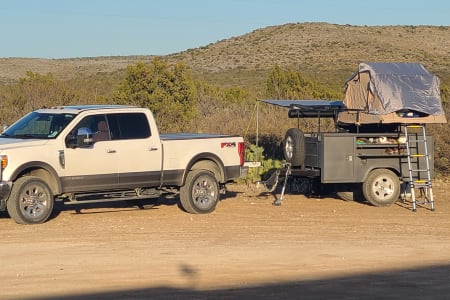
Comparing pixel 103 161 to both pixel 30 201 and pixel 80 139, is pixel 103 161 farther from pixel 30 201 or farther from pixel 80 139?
pixel 30 201

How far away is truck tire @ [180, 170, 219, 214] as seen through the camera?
17094mm

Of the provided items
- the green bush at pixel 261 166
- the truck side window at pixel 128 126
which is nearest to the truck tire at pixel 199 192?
the truck side window at pixel 128 126

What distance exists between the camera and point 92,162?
630 inches

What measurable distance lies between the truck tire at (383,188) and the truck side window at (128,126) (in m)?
4.72

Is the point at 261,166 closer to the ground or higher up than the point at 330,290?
higher up

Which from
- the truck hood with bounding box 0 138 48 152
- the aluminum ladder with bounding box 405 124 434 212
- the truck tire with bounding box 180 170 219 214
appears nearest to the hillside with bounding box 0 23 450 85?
the aluminum ladder with bounding box 405 124 434 212

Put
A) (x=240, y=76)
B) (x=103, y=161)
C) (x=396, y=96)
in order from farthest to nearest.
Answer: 1. (x=240, y=76)
2. (x=396, y=96)
3. (x=103, y=161)

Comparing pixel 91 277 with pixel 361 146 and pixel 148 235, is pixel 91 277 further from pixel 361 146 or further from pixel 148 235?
pixel 361 146

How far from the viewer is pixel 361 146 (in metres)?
Result: 18.3

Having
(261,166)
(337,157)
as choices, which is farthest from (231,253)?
(261,166)

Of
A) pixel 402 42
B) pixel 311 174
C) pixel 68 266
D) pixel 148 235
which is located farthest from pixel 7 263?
pixel 402 42

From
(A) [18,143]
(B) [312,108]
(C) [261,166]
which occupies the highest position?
(B) [312,108]

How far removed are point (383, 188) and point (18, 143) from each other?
7424 millimetres

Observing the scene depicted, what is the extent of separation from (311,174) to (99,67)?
8630 cm
